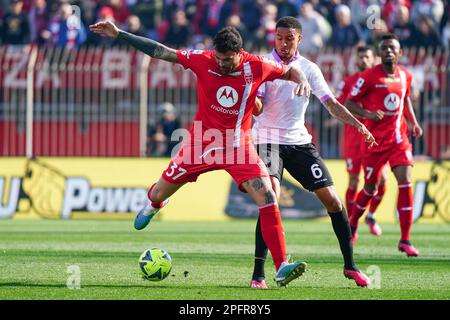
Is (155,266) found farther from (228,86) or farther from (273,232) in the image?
(228,86)

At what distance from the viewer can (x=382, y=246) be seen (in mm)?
14469

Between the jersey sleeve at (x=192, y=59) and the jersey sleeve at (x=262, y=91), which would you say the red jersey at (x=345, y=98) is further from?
the jersey sleeve at (x=192, y=59)

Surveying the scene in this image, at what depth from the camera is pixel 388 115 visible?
13.9m

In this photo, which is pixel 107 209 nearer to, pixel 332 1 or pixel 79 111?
pixel 79 111

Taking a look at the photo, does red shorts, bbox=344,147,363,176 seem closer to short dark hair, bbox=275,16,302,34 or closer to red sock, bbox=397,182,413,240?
red sock, bbox=397,182,413,240

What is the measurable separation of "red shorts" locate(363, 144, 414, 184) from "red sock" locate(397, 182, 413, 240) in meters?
0.30

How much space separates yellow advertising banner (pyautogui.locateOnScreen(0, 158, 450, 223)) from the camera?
64.8ft

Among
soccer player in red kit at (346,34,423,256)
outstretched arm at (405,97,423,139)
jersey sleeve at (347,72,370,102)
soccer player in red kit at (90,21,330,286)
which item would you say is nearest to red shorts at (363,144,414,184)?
soccer player in red kit at (346,34,423,256)

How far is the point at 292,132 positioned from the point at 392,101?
12.5ft

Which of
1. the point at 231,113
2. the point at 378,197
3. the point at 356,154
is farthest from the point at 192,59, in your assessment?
the point at 356,154

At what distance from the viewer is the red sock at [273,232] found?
954cm
